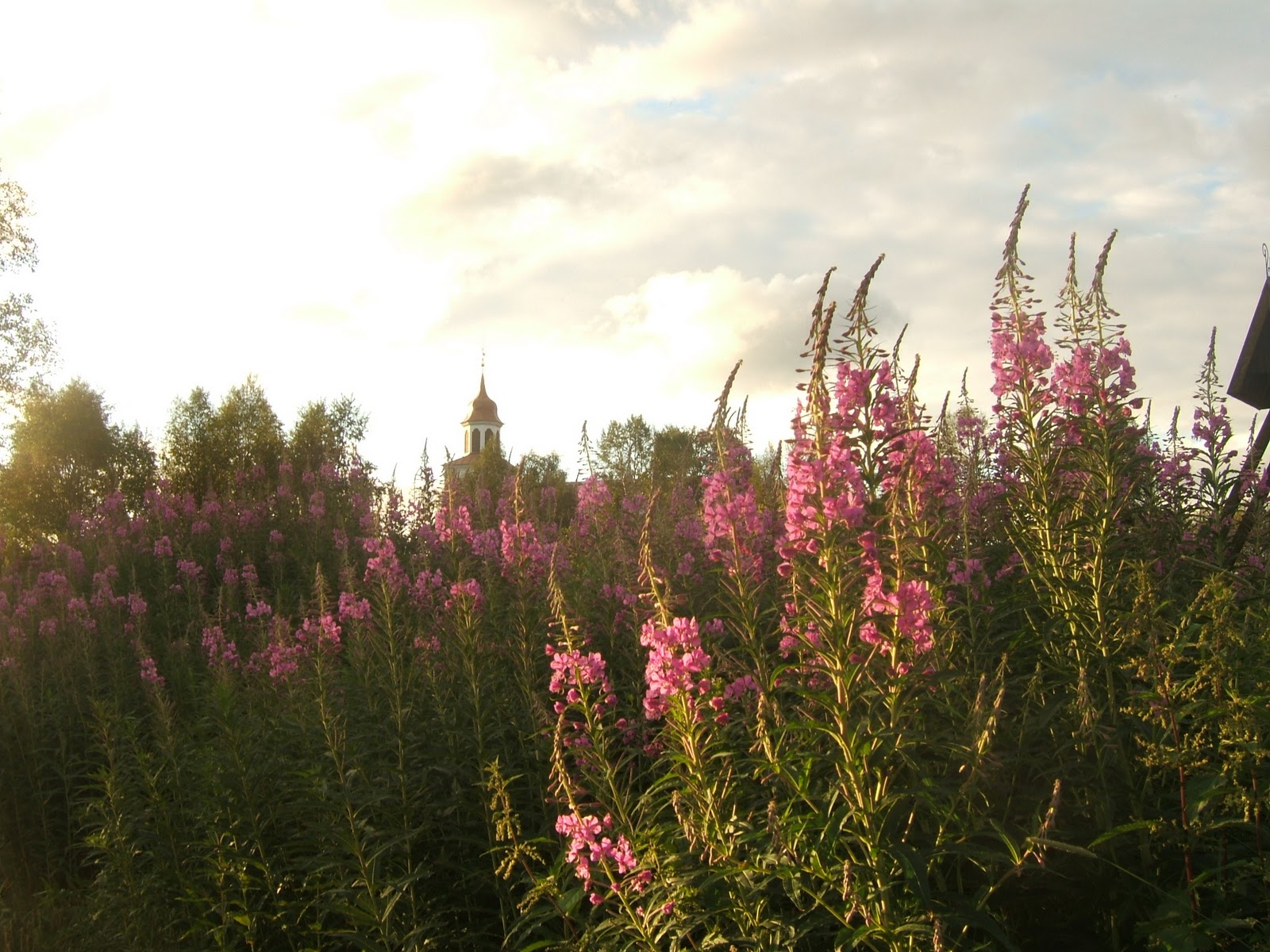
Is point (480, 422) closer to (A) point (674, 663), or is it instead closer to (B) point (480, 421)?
(B) point (480, 421)

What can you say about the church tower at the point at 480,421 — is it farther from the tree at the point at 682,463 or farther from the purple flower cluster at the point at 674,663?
the purple flower cluster at the point at 674,663

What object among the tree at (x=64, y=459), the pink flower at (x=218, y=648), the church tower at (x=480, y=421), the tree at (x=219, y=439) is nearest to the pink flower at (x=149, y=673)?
the pink flower at (x=218, y=648)

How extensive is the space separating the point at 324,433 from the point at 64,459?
797cm

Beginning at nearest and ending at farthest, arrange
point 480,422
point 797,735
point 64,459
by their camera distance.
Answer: point 797,735 < point 64,459 < point 480,422

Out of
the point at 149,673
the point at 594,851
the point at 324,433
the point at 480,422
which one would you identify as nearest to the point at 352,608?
the point at 149,673

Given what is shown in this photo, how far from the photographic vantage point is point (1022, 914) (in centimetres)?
389

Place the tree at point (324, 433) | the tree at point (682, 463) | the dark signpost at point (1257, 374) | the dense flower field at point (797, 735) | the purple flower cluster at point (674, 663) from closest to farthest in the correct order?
the dense flower field at point (797, 735) < the purple flower cluster at point (674, 663) < the dark signpost at point (1257, 374) < the tree at point (682, 463) < the tree at point (324, 433)

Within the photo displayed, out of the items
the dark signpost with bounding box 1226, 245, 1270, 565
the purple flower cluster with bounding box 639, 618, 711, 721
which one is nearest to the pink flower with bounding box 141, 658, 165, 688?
the purple flower cluster with bounding box 639, 618, 711, 721

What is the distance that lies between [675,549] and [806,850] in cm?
339

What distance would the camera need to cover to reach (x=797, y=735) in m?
3.99

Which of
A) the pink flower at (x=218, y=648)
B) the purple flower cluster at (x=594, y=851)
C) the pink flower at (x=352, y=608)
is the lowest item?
the purple flower cluster at (x=594, y=851)

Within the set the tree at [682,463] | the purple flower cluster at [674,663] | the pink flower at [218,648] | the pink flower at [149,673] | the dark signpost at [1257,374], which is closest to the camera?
the purple flower cluster at [674,663]

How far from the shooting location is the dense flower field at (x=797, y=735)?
3.41 m

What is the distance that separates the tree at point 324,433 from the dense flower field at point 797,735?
10733 millimetres
